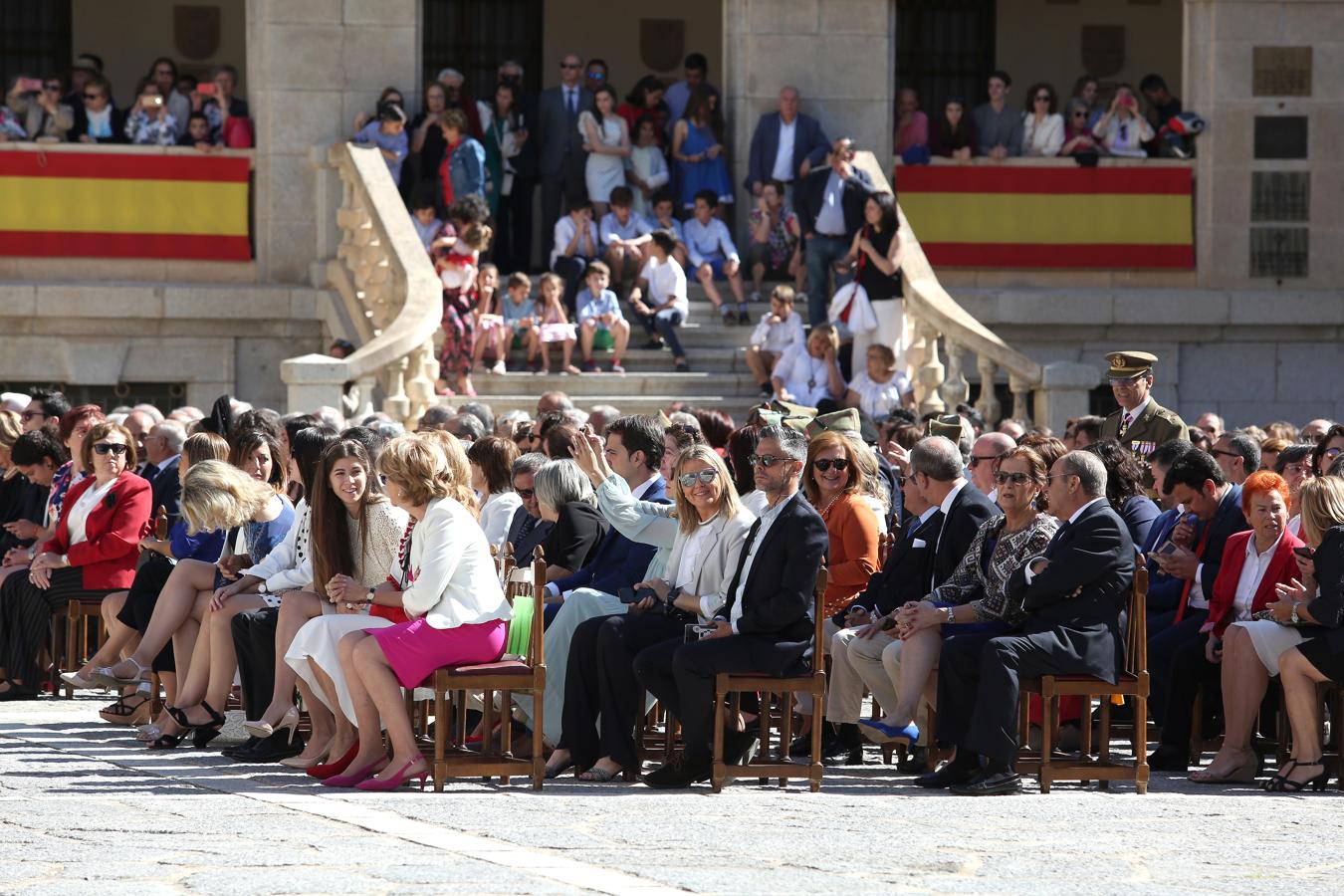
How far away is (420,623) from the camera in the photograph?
31.1 ft

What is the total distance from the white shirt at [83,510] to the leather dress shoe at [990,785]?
15.8ft

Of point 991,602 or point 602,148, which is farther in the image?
point 602,148

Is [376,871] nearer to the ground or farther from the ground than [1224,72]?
nearer to the ground

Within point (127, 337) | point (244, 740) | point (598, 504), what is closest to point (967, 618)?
point (598, 504)

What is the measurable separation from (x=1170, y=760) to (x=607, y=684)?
7.93ft

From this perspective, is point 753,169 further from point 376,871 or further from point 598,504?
point 376,871

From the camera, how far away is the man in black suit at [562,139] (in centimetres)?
2059

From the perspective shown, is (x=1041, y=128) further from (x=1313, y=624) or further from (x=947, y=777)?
(x=947, y=777)

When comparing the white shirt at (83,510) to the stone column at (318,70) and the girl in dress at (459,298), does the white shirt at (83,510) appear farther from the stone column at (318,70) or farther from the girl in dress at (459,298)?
the stone column at (318,70)

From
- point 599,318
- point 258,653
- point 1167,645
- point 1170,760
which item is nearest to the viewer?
point 1170,760

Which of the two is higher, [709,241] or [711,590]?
[709,241]

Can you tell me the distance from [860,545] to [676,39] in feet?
49.8

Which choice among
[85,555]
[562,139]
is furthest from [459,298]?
[85,555]

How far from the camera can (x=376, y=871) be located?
7.46 metres
